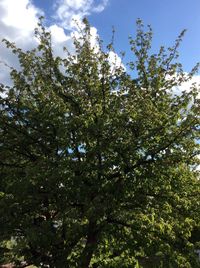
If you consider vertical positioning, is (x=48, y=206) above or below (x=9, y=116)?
below

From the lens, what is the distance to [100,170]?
37.1ft

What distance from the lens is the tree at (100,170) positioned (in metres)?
11.3

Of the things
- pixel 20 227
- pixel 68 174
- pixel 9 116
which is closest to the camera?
pixel 68 174

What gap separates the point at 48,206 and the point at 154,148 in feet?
12.0

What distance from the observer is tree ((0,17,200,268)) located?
1130 centimetres

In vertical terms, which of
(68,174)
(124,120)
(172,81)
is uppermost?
(172,81)

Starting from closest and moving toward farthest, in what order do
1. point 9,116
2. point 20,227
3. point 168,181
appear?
1. point 168,181
2. point 20,227
3. point 9,116

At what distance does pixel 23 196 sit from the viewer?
11.9 meters

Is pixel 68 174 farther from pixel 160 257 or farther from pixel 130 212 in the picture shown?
pixel 160 257

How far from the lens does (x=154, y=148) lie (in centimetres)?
1161

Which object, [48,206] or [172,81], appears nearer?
[48,206]

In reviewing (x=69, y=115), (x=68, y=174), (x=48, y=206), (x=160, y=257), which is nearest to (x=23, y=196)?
(x=48, y=206)

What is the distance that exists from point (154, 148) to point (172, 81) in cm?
346

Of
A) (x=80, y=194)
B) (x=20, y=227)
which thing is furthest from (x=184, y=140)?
(x=20, y=227)
